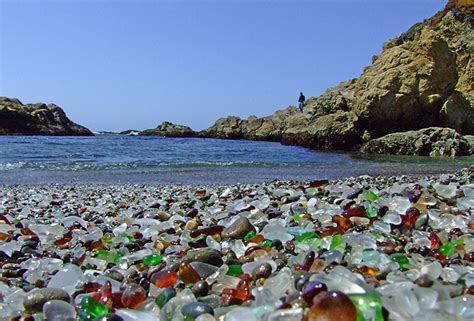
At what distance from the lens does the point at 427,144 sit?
1742 centimetres

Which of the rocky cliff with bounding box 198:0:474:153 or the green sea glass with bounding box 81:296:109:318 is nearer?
the green sea glass with bounding box 81:296:109:318

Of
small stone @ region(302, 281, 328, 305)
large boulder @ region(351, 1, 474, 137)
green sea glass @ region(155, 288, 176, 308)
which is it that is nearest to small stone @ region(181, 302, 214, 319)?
green sea glass @ region(155, 288, 176, 308)

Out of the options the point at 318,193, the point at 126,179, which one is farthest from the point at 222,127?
the point at 318,193

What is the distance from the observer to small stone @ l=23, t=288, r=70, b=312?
1447 millimetres

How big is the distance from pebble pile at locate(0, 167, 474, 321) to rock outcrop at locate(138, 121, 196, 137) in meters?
43.1

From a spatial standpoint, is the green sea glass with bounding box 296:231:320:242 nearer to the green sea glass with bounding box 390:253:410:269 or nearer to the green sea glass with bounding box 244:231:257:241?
the green sea glass with bounding box 244:231:257:241

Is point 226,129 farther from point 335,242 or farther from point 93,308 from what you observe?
point 93,308

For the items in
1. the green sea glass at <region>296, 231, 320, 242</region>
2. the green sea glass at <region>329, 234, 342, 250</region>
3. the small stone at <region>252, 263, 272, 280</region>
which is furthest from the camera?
the green sea glass at <region>296, 231, 320, 242</region>

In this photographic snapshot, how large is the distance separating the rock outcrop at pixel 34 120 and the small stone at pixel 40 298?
155 feet

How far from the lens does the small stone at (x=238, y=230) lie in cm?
225

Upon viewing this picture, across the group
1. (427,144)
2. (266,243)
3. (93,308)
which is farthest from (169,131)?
(93,308)

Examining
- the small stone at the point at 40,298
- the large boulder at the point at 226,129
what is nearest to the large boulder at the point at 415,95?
the large boulder at the point at 226,129

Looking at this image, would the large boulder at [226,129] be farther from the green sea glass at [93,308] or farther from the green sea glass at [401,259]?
the green sea glass at [93,308]

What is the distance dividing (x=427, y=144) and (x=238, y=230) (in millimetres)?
16915
